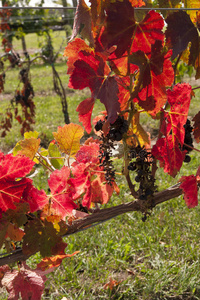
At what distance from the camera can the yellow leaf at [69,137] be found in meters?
0.80

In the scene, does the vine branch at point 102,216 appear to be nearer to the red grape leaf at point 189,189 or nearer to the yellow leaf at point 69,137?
the red grape leaf at point 189,189

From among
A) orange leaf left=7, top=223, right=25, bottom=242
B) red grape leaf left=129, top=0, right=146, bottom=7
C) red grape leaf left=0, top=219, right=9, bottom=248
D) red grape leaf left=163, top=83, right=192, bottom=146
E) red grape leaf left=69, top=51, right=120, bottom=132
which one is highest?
red grape leaf left=129, top=0, right=146, bottom=7

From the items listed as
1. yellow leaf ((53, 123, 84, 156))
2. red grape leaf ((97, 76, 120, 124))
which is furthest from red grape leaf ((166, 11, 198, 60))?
yellow leaf ((53, 123, 84, 156))

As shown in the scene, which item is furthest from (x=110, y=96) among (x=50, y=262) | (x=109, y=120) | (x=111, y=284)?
(x=111, y=284)

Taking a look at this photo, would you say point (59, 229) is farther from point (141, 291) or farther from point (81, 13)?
point (141, 291)

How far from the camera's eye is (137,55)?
569mm

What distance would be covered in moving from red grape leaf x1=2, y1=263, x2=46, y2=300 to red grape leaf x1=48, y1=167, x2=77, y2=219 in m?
0.19

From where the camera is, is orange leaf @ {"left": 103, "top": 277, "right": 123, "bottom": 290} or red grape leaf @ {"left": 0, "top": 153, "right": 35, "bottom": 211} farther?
orange leaf @ {"left": 103, "top": 277, "right": 123, "bottom": 290}

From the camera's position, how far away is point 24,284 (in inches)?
29.4

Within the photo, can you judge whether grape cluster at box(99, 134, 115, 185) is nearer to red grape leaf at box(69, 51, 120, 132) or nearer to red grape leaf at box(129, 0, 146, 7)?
red grape leaf at box(69, 51, 120, 132)

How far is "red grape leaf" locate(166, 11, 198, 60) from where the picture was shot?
60 cm

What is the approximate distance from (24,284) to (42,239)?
17 cm

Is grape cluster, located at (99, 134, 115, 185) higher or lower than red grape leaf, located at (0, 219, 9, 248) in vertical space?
higher

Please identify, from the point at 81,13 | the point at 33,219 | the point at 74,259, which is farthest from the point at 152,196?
the point at 74,259
